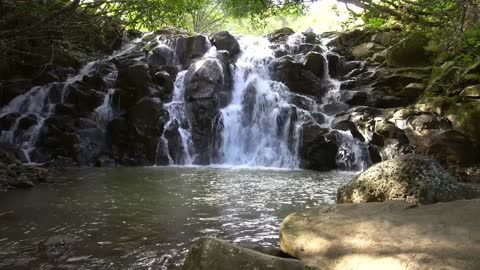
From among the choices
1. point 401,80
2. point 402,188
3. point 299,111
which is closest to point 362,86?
point 401,80

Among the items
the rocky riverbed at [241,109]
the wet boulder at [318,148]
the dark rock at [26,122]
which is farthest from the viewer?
the dark rock at [26,122]

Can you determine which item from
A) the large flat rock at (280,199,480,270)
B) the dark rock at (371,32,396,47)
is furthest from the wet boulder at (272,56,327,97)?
the large flat rock at (280,199,480,270)

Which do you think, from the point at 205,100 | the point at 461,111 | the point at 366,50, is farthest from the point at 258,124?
the point at 366,50

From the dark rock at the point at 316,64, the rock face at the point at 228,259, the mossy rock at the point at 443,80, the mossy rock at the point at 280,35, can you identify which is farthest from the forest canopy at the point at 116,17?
the mossy rock at the point at 280,35

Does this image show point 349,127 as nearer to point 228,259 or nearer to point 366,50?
point 366,50

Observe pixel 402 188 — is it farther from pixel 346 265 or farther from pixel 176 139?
pixel 176 139

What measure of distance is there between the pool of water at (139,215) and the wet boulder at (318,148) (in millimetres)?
3068

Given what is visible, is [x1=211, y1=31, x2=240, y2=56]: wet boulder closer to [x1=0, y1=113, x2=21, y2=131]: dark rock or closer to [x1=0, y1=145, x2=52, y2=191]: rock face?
[x1=0, y1=113, x2=21, y2=131]: dark rock

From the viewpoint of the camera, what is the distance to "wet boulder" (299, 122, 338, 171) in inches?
565

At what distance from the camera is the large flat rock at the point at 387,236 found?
301cm

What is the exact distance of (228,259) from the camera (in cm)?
322

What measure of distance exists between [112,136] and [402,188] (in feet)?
44.5

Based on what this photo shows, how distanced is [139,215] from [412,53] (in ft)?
50.8

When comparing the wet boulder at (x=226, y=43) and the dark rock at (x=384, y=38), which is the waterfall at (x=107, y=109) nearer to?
the wet boulder at (x=226, y=43)
